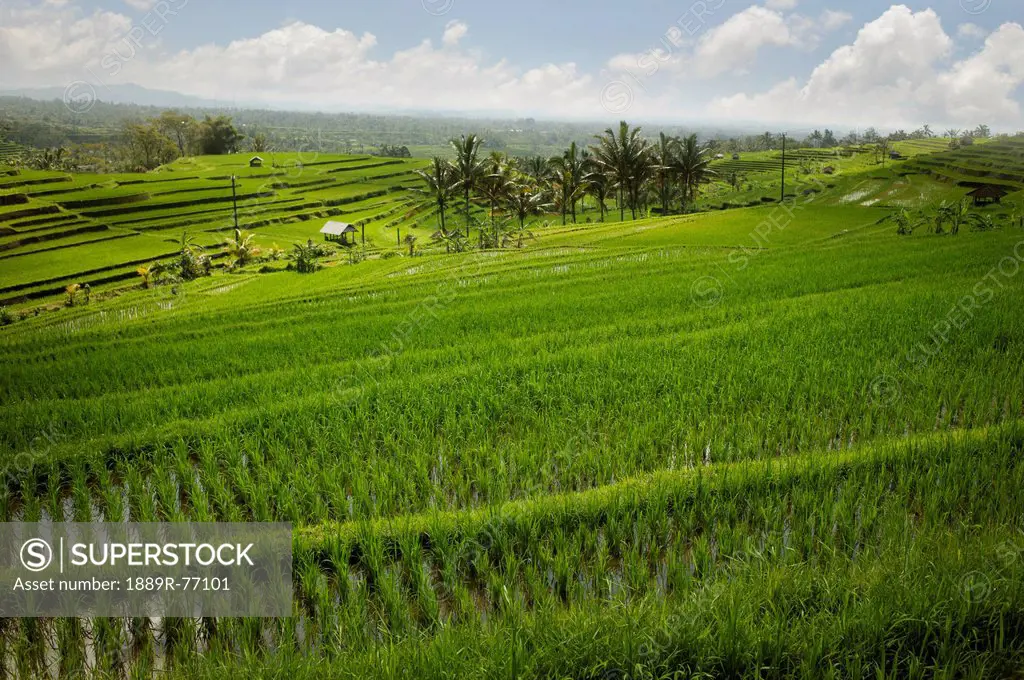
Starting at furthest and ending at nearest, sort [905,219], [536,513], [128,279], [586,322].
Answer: [128,279] < [905,219] < [586,322] < [536,513]

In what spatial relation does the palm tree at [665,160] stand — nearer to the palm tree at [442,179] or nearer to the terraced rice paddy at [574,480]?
the palm tree at [442,179]

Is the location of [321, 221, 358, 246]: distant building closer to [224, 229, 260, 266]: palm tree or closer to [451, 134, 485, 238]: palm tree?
[451, 134, 485, 238]: palm tree

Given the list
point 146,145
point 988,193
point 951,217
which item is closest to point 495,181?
point 951,217

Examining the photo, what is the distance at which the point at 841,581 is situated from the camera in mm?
2732

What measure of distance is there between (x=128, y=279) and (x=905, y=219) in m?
25.8

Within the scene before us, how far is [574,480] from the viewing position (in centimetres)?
414

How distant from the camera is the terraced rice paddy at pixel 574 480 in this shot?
96.6 inches

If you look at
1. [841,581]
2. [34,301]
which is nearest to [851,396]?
[841,581]

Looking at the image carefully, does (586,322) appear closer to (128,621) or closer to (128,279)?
(128,621)

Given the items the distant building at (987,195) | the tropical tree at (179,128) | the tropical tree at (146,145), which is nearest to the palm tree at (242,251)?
the distant building at (987,195)

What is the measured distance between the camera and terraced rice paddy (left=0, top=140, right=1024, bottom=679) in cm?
245

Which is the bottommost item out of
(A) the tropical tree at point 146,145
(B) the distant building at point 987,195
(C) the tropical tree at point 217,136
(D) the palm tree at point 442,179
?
(B) the distant building at point 987,195

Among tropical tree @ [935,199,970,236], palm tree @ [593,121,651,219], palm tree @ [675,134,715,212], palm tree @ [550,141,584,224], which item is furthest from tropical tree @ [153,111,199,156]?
tropical tree @ [935,199,970,236]

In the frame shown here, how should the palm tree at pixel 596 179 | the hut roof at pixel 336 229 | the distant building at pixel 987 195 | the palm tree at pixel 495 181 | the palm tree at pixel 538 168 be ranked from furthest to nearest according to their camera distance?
the palm tree at pixel 538 168, the palm tree at pixel 596 179, the palm tree at pixel 495 181, the hut roof at pixel 336 229, the distant building at pixel 987 195
